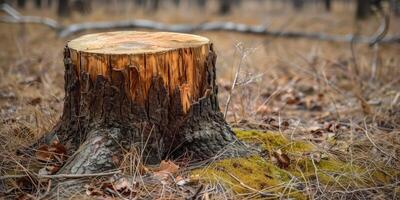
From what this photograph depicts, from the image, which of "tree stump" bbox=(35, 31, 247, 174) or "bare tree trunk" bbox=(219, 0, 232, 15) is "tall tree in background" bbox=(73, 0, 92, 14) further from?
"tree stump" bbox=(35, 31, 247, 174)

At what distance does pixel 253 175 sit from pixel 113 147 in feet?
3.11

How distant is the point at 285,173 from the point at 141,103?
110 cm

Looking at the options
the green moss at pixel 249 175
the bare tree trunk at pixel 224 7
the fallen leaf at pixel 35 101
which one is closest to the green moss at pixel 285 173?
the green moss at pixel 249 175

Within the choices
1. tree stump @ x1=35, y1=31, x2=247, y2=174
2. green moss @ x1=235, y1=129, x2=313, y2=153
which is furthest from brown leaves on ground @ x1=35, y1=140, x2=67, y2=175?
green moss @ x1=235, y1=129, x2=313, y2=153

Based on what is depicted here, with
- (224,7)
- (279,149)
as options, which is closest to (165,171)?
(279,149)

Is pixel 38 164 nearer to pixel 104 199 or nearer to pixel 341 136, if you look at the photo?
pixel 104 199

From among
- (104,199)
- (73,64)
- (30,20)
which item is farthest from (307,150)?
(30,20)

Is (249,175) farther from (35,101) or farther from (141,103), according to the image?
(35,101)

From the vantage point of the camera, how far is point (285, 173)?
122 inches

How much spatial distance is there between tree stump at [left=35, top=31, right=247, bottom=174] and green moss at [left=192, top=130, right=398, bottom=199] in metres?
0.16

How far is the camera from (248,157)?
10.4 ft

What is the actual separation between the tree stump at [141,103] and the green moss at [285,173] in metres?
0.16

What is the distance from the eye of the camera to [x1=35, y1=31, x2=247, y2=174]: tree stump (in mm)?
2859

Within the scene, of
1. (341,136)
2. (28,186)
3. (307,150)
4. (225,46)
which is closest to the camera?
(28,186)
